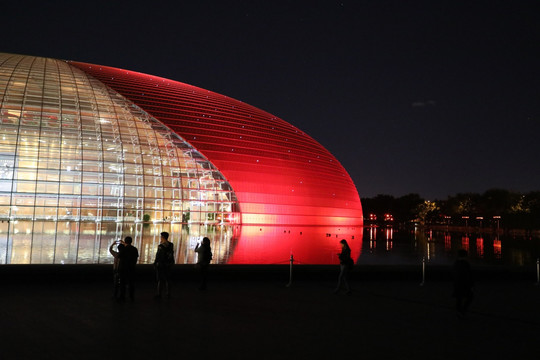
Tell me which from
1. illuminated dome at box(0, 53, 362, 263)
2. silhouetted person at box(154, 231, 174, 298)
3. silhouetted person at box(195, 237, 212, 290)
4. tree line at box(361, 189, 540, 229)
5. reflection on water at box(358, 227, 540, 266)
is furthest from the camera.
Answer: tree line at box(361, 189, 540, 229)

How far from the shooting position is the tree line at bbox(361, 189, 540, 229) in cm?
7381

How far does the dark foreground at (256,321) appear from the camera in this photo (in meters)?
6.39

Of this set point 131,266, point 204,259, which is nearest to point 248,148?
point 204,259

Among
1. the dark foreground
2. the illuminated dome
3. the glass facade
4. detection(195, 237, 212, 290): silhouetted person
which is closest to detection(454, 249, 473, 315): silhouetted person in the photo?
the dark foreground

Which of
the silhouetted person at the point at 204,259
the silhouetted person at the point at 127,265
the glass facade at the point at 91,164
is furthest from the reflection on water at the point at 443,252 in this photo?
the glass facade at the point at 91,164

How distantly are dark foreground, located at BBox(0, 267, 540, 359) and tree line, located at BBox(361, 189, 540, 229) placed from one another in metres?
66.1

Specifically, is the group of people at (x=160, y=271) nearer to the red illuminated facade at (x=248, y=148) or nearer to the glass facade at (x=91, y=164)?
the glass facade at (x=91, y=164)

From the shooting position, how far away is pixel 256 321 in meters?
8.11

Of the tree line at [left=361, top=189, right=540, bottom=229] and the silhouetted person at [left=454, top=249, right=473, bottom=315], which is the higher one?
the tree line at [left=361, top=189, right=540, bottom=229]

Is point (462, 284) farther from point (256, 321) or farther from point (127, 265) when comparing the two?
point (127, 265)

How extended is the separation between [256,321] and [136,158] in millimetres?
37126

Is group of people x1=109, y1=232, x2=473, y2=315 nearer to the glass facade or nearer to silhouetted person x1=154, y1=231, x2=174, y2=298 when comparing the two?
silhouetted person x1=154, y1=231, x2=174, y2=298

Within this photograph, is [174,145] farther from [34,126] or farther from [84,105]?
[34,126]

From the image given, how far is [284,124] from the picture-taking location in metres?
58.9
